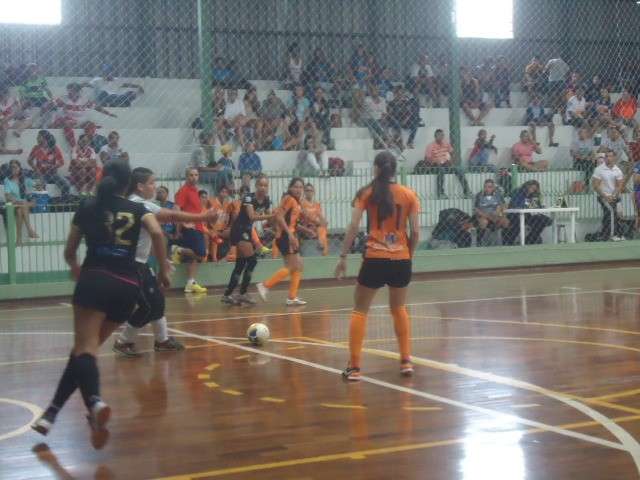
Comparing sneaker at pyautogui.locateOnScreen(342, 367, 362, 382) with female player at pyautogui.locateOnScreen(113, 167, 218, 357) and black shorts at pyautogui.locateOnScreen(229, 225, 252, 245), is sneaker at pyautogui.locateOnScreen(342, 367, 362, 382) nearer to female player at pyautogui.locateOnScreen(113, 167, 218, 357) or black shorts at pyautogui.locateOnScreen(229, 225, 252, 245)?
female player at pyautogui.locateOnScreen(113, 167, 218, 357)

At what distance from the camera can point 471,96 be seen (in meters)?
26.4

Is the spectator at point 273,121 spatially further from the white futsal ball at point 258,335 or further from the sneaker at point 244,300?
the white futsal ball at point 258,335

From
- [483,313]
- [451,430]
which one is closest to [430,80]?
[483,313]

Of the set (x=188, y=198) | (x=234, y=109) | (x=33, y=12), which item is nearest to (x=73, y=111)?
(x=33, y=12)

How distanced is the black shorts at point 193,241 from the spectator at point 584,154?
894cm

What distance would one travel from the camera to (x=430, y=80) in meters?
26.1

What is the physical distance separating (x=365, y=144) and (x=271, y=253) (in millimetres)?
4818

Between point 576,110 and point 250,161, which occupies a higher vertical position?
point 576,110

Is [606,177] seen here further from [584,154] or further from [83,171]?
[83,171]

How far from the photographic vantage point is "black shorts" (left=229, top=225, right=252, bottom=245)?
15.4 meters

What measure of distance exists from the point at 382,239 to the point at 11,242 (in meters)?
10.1

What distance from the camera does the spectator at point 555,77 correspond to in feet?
88.2

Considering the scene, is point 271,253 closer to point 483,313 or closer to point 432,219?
point 432,219

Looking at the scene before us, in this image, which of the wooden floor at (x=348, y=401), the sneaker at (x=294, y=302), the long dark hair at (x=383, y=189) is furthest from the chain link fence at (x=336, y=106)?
the long dark hair at (x=383, y=189)
